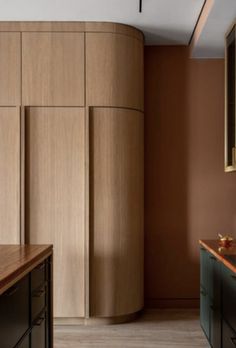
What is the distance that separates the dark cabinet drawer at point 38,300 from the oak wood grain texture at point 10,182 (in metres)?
1.34

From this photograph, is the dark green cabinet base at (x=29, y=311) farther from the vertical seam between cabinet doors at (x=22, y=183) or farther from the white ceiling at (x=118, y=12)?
the white ceiling at (x=118, y=12)

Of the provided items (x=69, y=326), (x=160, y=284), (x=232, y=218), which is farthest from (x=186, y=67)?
(x=69, y=326)

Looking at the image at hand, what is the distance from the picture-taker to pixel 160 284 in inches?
191

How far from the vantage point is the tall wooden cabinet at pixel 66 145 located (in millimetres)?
4301

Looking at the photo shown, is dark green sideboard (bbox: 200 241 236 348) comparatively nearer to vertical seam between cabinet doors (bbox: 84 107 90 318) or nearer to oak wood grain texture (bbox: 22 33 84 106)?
vertical seam between cabinet doors (bbox: 84 107 90 318)

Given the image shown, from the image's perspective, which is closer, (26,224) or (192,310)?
(26,224)

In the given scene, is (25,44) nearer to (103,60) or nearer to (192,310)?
(103,60)

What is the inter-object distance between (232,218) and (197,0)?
2.18 meters

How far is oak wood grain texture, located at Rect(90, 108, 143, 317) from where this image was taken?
4.30 metres

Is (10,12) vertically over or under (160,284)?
over

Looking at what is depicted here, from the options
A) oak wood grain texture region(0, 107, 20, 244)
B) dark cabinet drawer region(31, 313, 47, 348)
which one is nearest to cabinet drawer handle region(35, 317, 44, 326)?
dark cabinet drawer region(31, 313, 47, 348)

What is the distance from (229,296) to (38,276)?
1.16 metres

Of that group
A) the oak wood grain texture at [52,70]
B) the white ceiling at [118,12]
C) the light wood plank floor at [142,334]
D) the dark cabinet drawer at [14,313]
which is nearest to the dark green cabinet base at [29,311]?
the dark cabinet drawer at [14,313]

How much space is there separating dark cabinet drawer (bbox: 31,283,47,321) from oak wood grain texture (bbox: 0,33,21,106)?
1949 mm
